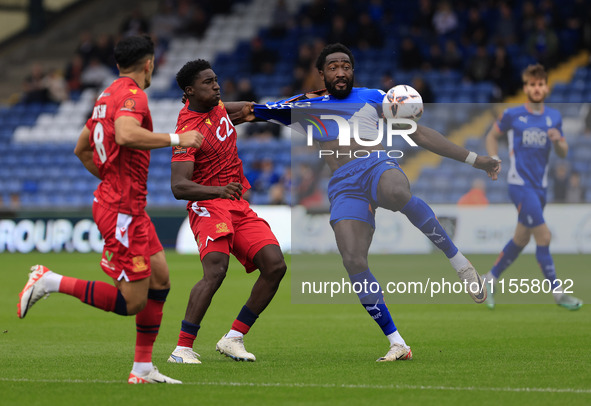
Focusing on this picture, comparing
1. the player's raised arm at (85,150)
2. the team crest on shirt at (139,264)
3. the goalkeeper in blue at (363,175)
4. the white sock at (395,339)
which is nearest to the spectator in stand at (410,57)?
the goalkeeper in blue at (363,175)

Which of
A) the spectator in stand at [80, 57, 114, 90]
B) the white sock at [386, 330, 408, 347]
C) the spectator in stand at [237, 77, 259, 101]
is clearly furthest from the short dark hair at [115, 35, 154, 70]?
the spectator in stand at [80, 57, 114, 90]

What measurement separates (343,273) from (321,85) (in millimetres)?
2752

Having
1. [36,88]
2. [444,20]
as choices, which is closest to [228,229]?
[444,20]

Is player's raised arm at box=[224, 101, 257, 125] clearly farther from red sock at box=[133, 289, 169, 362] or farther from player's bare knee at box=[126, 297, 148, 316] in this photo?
player's bare knee at box=[126, 297, 148, 316]

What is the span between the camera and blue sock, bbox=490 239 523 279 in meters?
11.4

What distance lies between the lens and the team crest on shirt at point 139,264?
19.7ft

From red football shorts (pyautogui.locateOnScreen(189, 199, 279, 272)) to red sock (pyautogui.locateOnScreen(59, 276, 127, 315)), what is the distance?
1530 mm

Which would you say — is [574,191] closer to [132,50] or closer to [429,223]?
[429,223]

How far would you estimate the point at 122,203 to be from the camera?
604 cm

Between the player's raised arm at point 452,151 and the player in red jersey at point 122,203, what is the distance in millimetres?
2581

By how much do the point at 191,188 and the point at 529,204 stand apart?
5715 mm

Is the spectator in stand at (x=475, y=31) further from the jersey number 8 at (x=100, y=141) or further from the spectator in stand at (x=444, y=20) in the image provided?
the jersey number 8 at (x=100, y=141)

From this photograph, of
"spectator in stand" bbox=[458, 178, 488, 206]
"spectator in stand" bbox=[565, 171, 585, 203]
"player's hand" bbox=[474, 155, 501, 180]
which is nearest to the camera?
"player's hand" bbox=[474, 155, 501, 180]

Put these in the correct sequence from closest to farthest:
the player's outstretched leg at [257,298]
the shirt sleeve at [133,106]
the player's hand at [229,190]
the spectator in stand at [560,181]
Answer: the shirt sleeve at [133,106] < the player's hand at [229,190] < the player's outstretched leg at [257,298] < the spectator in stand at [560,181]
